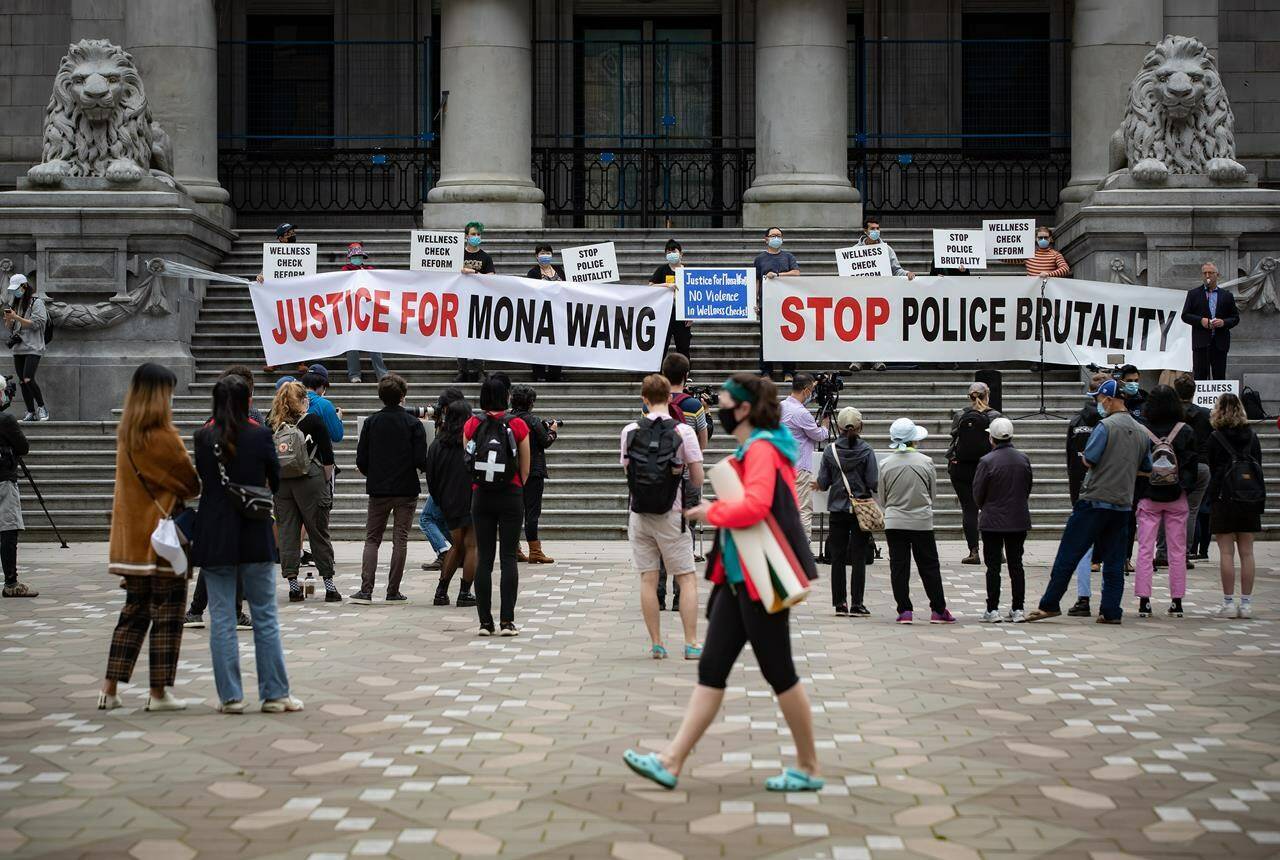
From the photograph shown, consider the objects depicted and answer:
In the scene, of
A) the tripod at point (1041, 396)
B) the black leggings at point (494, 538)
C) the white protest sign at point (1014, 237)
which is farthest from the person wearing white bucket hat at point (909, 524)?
the white protest sign at point (1014, 237)

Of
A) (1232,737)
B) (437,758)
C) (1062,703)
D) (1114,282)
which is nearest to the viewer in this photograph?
(437,758)

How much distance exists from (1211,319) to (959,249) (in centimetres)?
366

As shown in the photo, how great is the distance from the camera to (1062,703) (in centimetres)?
980

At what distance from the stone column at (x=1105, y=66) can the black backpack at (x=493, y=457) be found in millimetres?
16520

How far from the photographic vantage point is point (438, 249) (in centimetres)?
2270

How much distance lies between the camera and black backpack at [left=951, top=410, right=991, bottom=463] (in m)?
16.2

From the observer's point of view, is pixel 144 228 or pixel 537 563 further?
pixel 144 228

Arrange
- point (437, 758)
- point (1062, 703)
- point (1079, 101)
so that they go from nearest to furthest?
1. point (437, 758)
2. point (1062, 703)
3. point (1079, 101)

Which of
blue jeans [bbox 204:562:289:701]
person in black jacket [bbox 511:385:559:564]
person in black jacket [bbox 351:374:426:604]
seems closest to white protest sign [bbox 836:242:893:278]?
person in black jacket [bbox 511:385:559:564]

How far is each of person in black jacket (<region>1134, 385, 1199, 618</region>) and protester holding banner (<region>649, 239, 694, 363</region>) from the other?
842 centimetres

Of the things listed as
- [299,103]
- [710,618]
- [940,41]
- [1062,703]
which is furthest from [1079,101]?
[710,618]

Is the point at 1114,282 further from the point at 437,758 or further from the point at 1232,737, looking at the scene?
the point at 437,758

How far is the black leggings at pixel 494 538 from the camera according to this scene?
40.0 ft

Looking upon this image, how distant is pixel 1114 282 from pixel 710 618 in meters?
16.4
